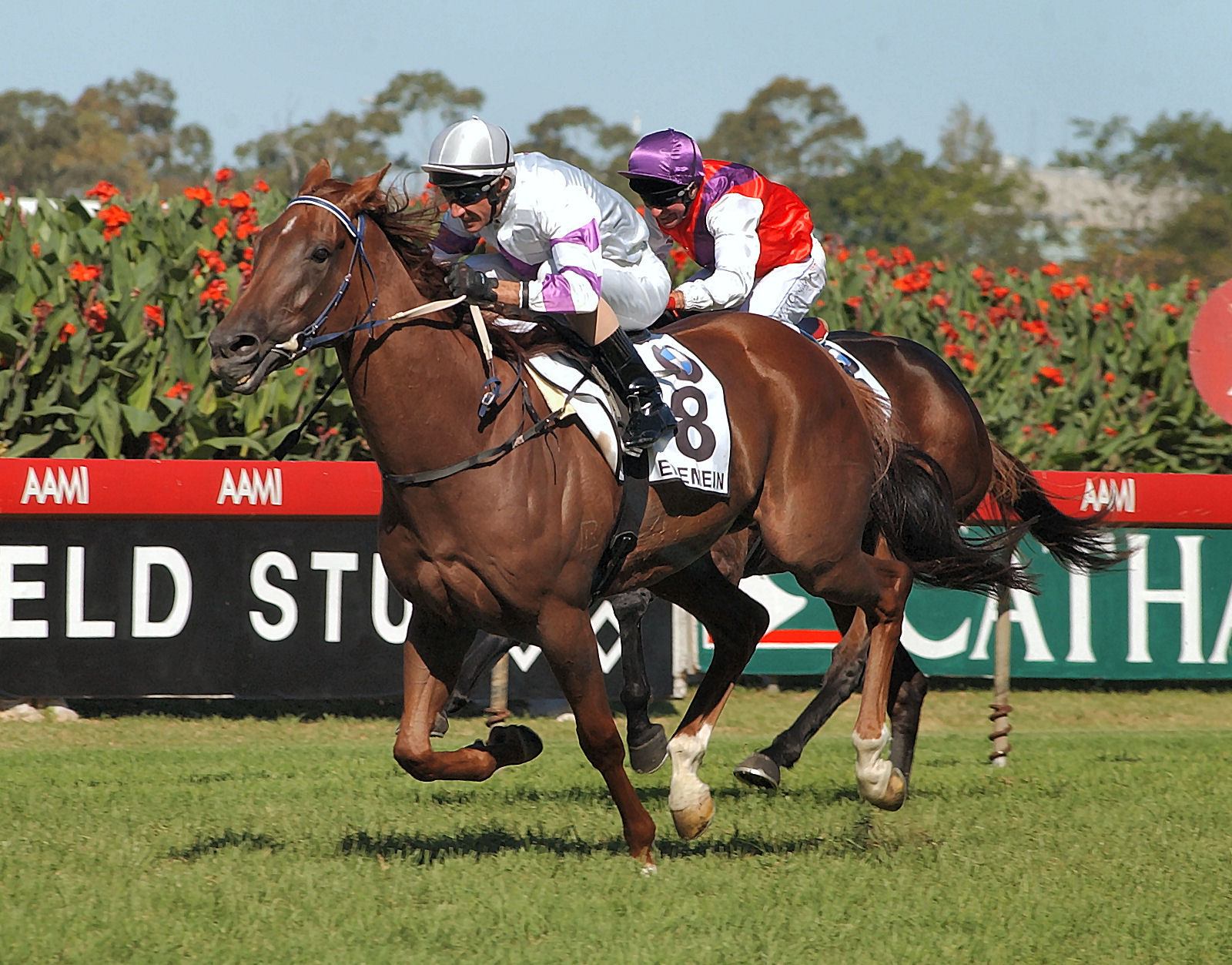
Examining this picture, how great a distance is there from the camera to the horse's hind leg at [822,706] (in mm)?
5898

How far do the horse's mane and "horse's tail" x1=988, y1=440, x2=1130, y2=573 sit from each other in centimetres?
313

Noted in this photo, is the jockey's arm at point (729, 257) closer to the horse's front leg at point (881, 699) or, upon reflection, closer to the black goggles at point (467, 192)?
the horse's front leg at point (881, 699)

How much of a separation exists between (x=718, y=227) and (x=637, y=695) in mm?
1859

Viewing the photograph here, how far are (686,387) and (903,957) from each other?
1.94 metres

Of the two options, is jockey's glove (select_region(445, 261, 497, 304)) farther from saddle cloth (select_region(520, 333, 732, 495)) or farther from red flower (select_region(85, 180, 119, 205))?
red flower (select_region(85, 180, 119, 205))

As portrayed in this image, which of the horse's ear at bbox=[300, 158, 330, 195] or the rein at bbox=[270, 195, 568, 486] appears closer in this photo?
the rein at bbox=[270, 195, 568, 486]

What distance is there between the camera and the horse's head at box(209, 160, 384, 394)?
4070mm

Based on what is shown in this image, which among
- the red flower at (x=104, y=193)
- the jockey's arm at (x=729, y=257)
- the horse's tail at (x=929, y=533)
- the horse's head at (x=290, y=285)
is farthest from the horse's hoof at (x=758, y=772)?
the red flower at (x=104, y=193)

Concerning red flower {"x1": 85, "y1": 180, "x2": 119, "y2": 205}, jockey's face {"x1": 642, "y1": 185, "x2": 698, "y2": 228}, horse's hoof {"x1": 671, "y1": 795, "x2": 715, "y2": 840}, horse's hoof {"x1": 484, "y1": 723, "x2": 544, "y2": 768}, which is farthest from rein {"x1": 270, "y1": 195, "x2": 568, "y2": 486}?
red flower {"x1": 85, "y1": 180, "x2": 119, "y2": 205}

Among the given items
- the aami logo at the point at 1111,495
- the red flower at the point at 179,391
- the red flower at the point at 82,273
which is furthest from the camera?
the red flower at the point at 82,273

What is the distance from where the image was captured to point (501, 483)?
448 centimetres

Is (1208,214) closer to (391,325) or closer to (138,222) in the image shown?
(138,222)

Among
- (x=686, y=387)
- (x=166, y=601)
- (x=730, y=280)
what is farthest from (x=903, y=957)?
(x=166, y=601)

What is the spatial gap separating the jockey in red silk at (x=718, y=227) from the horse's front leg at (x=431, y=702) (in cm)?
166
